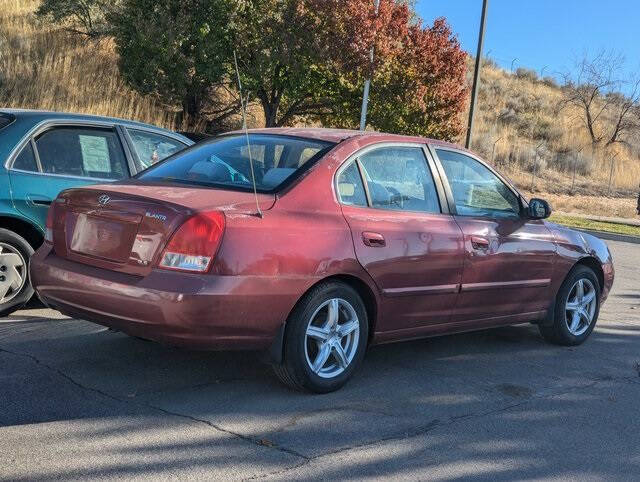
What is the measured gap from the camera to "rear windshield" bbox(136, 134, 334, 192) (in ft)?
15.6

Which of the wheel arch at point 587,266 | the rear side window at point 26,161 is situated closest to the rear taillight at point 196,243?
the rear side window at point 26,161

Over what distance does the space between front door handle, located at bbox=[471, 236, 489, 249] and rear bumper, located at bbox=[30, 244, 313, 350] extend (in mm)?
1556

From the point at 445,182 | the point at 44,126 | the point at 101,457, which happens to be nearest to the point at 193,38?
the point at 44,126

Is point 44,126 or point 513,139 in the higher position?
point 513,139

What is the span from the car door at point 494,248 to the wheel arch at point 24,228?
323 centimetres

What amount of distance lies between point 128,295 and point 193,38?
1854 cm

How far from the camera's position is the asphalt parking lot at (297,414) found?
365 cm

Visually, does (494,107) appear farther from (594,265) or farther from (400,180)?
(400,180)

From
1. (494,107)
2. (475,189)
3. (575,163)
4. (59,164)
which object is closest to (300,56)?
(59,164)

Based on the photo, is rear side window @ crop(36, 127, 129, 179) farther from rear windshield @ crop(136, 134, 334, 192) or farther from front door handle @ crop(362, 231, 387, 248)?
front door handle @ crop(362, 231, 387, 248)

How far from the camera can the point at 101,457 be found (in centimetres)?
357

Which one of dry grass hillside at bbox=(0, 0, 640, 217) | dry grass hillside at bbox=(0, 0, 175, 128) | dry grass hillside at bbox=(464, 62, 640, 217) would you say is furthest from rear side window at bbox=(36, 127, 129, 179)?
dry grass hillside at bbox=(464, 62, 640, 217)

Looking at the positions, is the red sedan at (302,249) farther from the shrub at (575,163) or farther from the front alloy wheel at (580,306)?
the shrub at (575,163)

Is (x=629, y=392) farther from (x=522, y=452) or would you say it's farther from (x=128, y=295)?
(x=128, y=295)
